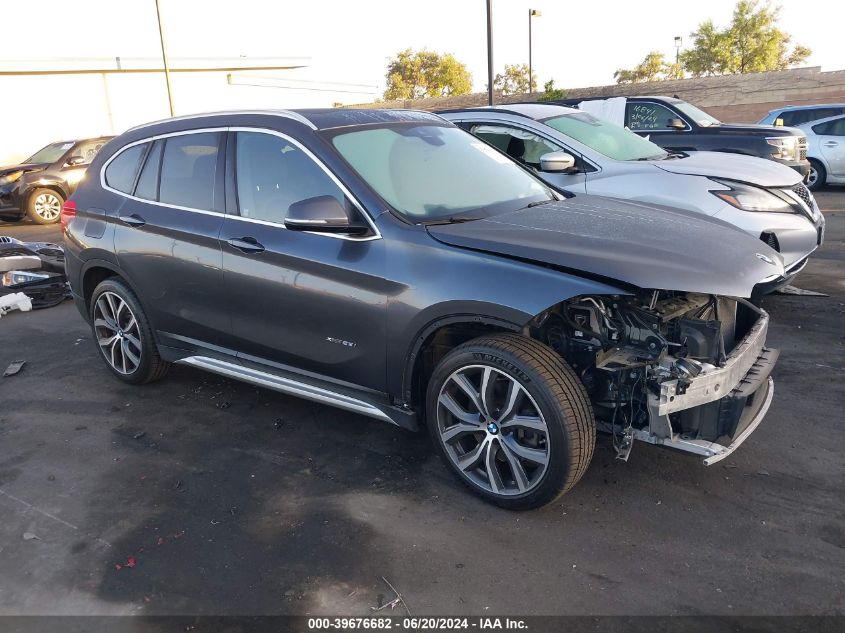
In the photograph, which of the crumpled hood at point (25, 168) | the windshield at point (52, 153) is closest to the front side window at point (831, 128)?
the windshield at point (52, 153)

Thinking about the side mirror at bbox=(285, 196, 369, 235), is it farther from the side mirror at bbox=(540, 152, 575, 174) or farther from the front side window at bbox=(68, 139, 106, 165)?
the front side window at bbox=(68, 139, 106, 165)

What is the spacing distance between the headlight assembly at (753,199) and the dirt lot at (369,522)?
73.6 inches

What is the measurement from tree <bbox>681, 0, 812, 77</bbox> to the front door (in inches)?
2123

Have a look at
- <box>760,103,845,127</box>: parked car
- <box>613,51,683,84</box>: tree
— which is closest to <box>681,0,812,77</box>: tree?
<box>613,51,683,84</box>: tree

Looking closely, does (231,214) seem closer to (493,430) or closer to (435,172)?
(435,172)

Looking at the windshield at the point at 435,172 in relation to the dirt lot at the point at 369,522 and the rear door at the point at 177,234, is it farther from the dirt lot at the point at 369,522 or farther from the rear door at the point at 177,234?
the dirt lot at the point at 369,522

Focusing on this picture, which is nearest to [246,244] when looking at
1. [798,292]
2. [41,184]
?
[798,292]

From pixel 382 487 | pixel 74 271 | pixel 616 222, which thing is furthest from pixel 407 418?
pixel 74 271

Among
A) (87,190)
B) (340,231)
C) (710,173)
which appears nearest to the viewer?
(340,231)

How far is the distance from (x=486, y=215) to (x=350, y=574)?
197 cm

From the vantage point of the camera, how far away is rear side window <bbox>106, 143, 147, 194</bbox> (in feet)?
16.5

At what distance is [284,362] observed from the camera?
166 inches

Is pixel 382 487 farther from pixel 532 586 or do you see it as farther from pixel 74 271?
pixel 74 271

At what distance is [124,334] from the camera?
5227 mm
